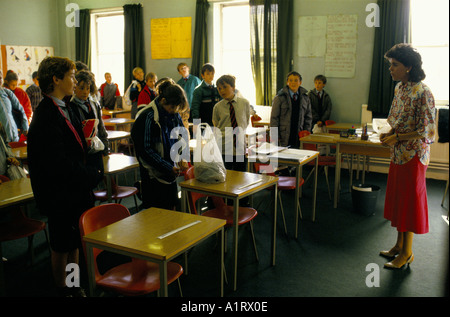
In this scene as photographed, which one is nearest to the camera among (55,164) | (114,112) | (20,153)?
(55,164)

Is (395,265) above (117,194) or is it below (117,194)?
below

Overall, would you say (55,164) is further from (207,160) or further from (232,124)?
(232,124)

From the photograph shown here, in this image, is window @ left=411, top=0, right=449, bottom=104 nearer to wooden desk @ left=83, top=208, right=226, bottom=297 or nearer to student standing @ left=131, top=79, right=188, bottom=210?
student standing @ left=131, top=79, right=188, bottom=210

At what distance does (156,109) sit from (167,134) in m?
0.19

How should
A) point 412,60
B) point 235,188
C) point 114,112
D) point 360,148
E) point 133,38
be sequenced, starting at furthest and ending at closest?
1. point 133,38
2. point 114,112
3. point 360,148
4. point 412,60
5. point 235,188

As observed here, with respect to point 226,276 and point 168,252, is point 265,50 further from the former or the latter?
point 168,252

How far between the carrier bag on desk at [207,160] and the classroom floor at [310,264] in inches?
29.4

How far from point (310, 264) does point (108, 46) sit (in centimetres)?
768

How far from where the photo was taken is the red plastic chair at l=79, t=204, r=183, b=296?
6.48ft

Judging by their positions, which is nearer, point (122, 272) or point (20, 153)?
point (122, 272)

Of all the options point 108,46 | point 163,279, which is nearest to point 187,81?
point 108,46

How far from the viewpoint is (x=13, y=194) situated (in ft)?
8.43

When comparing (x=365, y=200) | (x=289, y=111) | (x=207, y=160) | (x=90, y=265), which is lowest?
(x=365, y=200)

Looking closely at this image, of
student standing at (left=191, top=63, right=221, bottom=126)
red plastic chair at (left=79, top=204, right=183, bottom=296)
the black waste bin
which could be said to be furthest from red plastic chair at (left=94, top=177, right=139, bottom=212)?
the black waste bin
